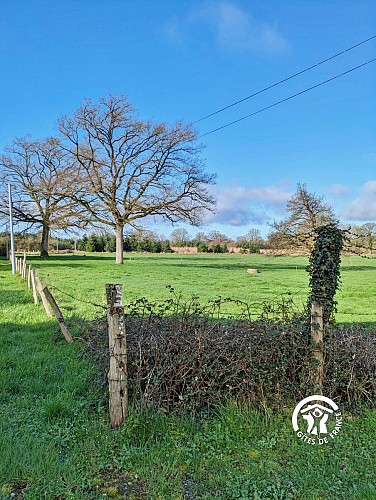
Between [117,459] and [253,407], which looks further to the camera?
[253,407]

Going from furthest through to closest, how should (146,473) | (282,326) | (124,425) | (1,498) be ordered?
1. (282,326)
2. (124,425)
3. (146,473)
4. (1,498)

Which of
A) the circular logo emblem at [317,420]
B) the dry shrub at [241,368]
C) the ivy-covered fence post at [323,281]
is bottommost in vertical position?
the circular logo emblem at [317,420]

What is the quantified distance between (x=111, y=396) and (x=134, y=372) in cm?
41

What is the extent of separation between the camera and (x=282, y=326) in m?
4.37

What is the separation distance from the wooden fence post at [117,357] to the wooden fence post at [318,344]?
2.08 meters

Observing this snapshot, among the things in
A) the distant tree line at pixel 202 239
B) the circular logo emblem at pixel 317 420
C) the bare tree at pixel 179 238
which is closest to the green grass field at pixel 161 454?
the circular logo emblem at pixel 317 420

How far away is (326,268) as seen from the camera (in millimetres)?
4188

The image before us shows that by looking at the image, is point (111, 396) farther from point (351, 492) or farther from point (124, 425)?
point (351, 492)

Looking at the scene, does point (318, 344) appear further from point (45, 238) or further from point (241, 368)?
point (45, 238)

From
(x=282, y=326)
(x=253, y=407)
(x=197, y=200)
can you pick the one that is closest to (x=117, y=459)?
(x=253, y=407)

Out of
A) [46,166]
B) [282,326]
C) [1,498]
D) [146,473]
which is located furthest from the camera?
[46,166]

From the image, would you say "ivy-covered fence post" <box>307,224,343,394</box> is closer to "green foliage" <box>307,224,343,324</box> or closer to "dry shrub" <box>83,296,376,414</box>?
"green foliage" <box>307,224,343,324</box>

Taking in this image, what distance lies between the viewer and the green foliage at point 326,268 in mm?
4199

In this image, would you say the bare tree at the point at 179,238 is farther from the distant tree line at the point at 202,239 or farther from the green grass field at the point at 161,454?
the green grass field at the point at 161,454
